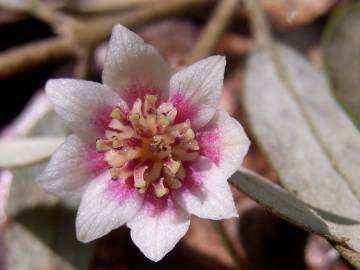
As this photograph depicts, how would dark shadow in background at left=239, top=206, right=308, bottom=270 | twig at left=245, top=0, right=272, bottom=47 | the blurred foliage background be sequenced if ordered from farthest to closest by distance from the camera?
twig at left=245, top=0, right=272, bottom=47 < dark shadow in background at left=239, top=206, right=308, bottom=270 < the blurred foliage background

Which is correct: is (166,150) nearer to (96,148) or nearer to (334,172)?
(96,148)

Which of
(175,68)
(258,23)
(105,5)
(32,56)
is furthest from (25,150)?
(258,23)

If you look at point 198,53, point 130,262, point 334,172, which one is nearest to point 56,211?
point 130,262

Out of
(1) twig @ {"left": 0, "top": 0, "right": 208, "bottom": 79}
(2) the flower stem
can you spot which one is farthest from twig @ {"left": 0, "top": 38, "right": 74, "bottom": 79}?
(2) the flower stem

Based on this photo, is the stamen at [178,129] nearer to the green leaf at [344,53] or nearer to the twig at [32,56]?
the green leaf at [344,53]

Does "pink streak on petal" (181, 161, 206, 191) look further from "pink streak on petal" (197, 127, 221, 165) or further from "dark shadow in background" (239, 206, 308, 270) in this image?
"dark shadow in background" (239, 206, 308, 270)
